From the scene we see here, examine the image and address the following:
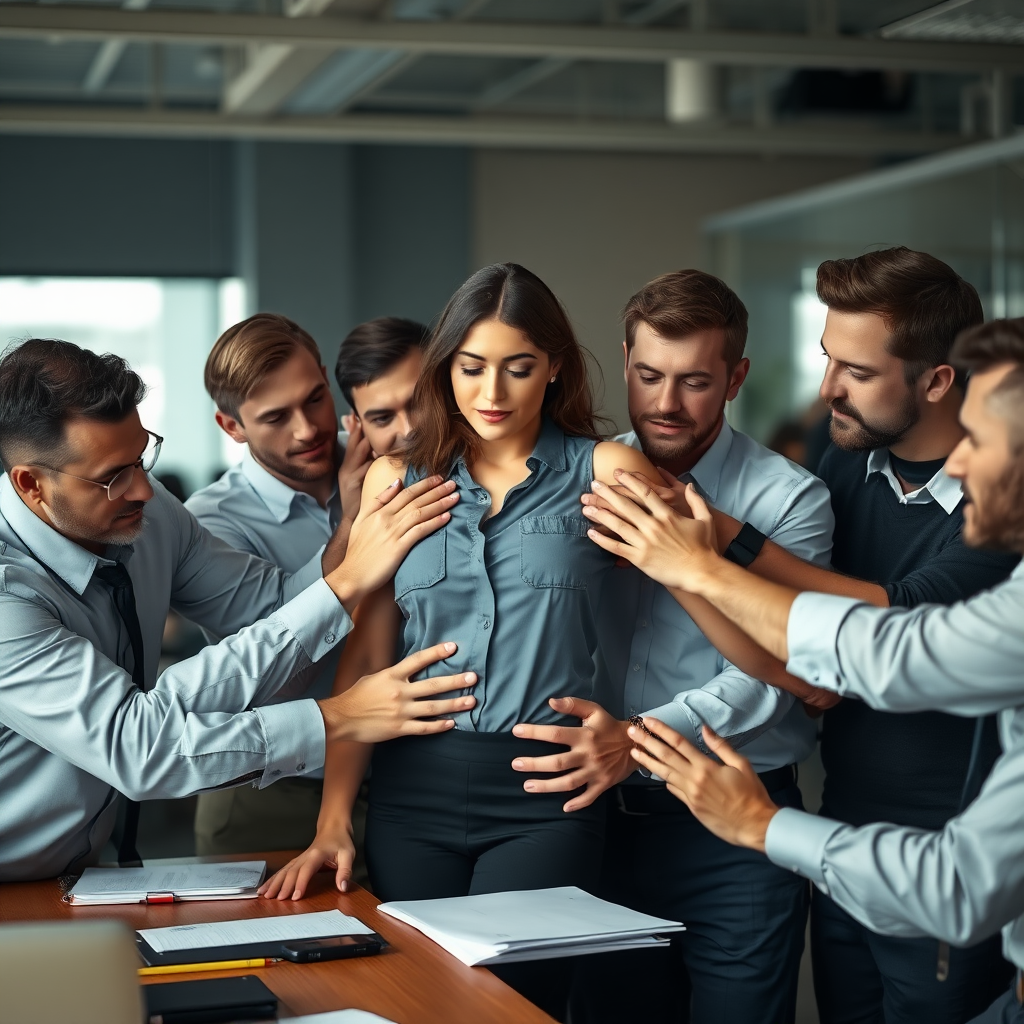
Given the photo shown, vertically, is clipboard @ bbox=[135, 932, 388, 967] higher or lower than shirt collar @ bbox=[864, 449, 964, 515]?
lower

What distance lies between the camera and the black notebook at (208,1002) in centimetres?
163

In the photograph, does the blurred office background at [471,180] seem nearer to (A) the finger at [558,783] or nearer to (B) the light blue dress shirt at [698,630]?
(B) the light blue dress shirt at [698,630]

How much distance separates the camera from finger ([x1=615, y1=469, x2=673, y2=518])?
2.11m

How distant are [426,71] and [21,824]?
644 centimetres

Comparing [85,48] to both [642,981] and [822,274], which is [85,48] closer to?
[822,274]

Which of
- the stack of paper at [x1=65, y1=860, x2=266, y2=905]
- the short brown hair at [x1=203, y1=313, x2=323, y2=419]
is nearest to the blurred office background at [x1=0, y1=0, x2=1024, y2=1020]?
the short brown hair at [x1=203, y1=313, x2=323, y2=419]

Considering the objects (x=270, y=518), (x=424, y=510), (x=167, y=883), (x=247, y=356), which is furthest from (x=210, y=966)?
(x=247, y=356)

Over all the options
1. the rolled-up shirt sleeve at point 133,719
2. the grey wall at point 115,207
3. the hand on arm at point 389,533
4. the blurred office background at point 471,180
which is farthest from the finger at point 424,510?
the grey wall at point 115,207

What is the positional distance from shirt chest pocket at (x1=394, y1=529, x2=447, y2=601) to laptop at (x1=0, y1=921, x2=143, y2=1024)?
0.92 m

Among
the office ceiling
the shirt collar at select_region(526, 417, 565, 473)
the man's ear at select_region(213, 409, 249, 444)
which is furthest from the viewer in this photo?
the office ceiling

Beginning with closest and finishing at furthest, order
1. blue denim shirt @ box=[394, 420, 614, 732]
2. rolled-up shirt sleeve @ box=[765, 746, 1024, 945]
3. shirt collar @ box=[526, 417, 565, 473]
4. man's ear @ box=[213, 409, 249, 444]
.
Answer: rolled-up shirt sleeve @ box=[765, 746, 1024, 945], blue denim shirt @ box=[394, 420, 614, 732], shirt collar @ box=[526, 417, 565, 473], man's ear @ box=[213, 409, 249, 444]

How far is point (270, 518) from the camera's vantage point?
9.78ft

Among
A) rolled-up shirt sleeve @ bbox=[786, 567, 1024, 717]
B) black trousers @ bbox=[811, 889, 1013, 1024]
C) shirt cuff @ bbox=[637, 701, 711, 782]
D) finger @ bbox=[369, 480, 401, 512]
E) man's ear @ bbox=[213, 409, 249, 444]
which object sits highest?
man's ear @ bbox=[213, 409, 249, 444]

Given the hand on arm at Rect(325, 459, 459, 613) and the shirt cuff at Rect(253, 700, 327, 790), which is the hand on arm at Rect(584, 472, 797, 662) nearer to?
the hand on arm at Rect(325, 459, 459, 613)
